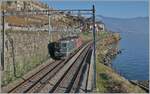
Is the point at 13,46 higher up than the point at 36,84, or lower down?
higher up

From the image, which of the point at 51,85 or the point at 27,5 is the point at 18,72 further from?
the point at 27,5

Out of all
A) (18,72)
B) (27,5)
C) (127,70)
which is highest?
(27,5)

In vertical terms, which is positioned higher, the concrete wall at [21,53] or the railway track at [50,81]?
the concrete wall at [21,53]

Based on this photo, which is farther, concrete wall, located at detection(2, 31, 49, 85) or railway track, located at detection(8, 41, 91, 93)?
concrete wall, located at detection(2, 31, 49, 85)

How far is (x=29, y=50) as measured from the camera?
48.6 meters

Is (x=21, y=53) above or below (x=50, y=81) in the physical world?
above

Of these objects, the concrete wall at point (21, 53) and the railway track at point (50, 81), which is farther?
the concrete wall at point (21, 53)

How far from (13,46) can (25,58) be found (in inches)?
193

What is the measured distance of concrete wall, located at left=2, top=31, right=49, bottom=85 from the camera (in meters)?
38.8

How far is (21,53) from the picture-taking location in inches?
1746

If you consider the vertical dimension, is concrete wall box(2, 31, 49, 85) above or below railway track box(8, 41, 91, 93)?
above

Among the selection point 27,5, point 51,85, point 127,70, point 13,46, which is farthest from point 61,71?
point 27,5

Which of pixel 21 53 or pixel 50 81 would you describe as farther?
pixel 21 53

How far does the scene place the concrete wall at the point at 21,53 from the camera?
127 feet
